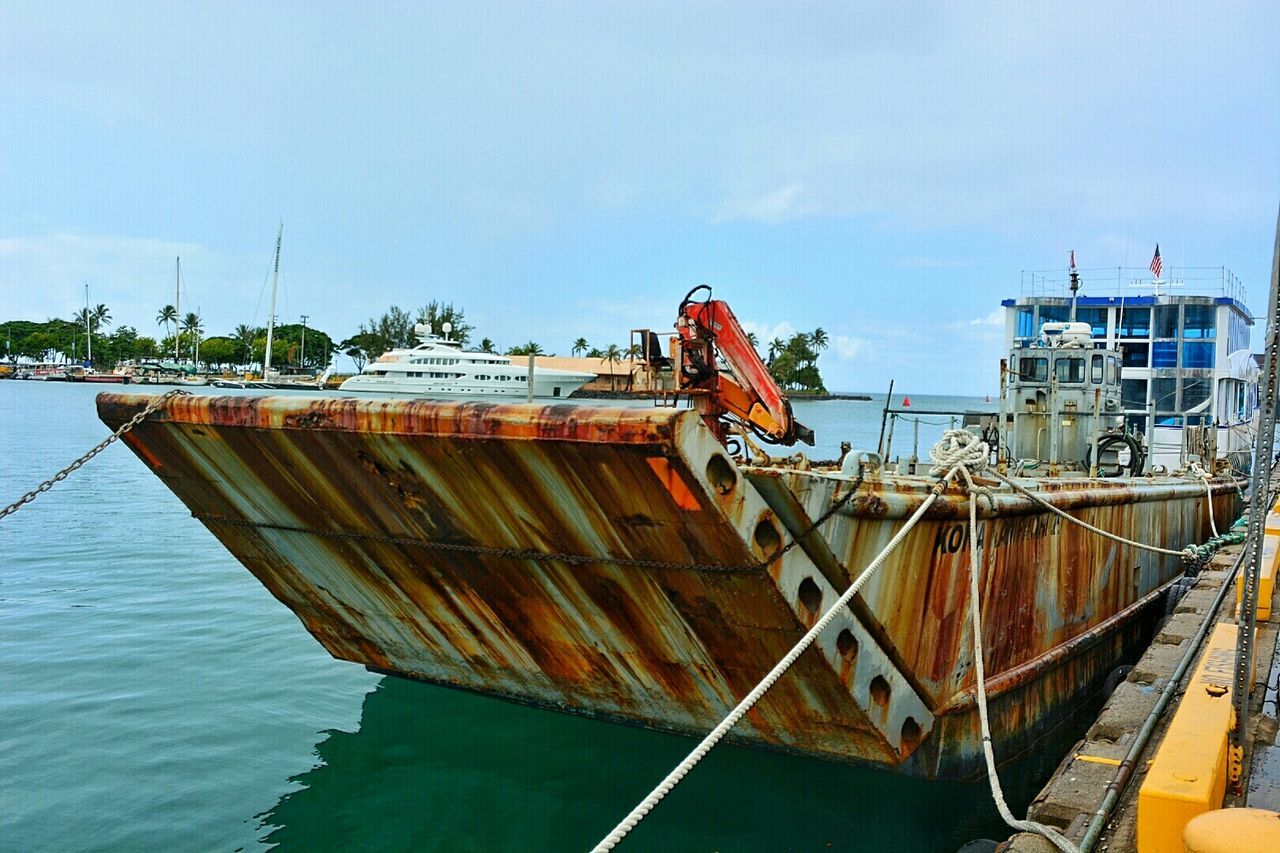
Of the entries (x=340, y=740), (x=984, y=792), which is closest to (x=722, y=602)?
(x=984, y=792)

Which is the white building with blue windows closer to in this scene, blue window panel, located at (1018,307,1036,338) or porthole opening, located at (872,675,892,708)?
blue window panel, located at (1018,307,1036,338)

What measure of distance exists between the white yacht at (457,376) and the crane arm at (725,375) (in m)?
40.8

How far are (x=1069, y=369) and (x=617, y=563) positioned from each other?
9.29m

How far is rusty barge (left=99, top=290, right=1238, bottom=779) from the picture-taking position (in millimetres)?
5488

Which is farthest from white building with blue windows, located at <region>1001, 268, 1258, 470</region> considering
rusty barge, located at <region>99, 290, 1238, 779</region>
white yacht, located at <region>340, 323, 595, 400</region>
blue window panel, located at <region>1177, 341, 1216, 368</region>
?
white yacht, located at <region>340, 323, 595, 400</region>

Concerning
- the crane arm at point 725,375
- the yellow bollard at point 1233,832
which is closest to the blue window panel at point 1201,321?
the crane arm at point 725,375

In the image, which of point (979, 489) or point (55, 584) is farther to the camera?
point (55, 584)

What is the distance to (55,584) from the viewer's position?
14.4 metres

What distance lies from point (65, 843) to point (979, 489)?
20.9 ft

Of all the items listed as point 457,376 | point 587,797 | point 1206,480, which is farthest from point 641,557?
point 457,376

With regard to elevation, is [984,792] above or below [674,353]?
below

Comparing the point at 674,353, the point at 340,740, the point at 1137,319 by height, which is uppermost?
the point at 1137,319

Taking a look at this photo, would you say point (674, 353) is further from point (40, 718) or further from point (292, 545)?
point (40, 718)

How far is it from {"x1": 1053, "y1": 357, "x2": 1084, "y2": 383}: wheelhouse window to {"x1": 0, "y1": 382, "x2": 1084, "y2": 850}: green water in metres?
5.37
